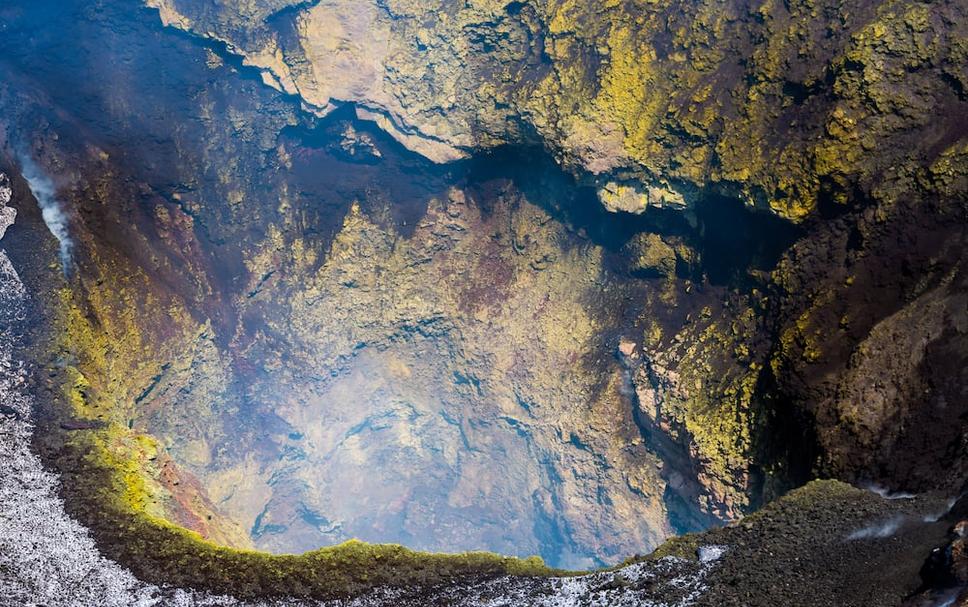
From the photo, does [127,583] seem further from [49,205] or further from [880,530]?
[49,205]

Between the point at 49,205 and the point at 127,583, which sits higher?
the point at 49,205

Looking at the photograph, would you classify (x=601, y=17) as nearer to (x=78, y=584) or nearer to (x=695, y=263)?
(x=695, y=263)

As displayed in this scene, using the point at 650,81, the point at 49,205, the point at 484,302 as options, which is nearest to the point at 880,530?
the point at 650,81

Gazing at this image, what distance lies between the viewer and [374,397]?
39906mm

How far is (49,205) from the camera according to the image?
2794cm

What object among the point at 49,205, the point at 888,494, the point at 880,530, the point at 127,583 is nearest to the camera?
the point at 880,530

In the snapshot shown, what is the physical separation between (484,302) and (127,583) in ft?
79.3

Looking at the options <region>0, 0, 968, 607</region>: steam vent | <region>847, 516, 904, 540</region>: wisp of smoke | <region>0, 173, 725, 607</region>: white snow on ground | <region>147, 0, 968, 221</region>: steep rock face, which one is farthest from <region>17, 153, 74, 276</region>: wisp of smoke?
<region>847, 516, 904, 540</region>: wisp of smoke

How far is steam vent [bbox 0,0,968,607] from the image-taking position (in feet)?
53.6

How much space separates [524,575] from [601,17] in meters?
25.8

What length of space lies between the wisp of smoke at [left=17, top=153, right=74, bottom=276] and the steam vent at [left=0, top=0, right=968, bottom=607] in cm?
35

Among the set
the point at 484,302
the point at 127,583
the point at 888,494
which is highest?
the point at 484,302

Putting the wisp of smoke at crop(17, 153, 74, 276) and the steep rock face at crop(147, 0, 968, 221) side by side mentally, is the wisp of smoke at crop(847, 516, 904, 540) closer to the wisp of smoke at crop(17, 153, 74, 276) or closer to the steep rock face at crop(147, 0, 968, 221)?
the steep rock face at crop(147, 0, 968, 221)

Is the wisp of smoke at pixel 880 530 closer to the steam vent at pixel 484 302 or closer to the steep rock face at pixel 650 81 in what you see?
the steam vent at pixel 484 302
